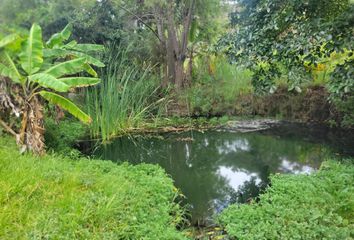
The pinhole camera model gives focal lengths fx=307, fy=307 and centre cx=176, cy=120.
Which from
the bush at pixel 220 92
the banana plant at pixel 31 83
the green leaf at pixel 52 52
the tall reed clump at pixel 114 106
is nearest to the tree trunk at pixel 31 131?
the banana plant at pixel 31 83

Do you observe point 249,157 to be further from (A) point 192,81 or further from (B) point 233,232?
(A) point 192,81

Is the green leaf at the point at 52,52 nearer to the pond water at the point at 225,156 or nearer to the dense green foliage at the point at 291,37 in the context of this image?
the pond water at the point at 225,156

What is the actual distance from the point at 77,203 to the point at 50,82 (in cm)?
190

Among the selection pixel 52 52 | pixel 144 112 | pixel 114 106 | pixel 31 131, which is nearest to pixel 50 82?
pixel 31 131

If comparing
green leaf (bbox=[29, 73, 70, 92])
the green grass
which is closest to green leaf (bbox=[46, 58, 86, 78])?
green leaf (bbox=[29, 73, 70, 92])

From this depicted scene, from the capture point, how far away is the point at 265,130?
7848 mm

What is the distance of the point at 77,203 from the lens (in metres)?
3.06

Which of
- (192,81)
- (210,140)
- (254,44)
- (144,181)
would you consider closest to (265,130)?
(210,140)

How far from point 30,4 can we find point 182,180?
24.8 ft

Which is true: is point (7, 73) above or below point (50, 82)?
above

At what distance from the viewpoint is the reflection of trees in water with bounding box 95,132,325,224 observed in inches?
181

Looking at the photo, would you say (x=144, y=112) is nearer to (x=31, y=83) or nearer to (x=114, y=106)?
(x=114, y=106)

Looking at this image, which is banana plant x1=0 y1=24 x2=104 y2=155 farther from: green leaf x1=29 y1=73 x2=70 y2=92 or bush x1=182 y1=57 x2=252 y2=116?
bush x1=182 y1=57 x2=252 y2=116

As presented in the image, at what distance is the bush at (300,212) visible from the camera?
298 centimetres
